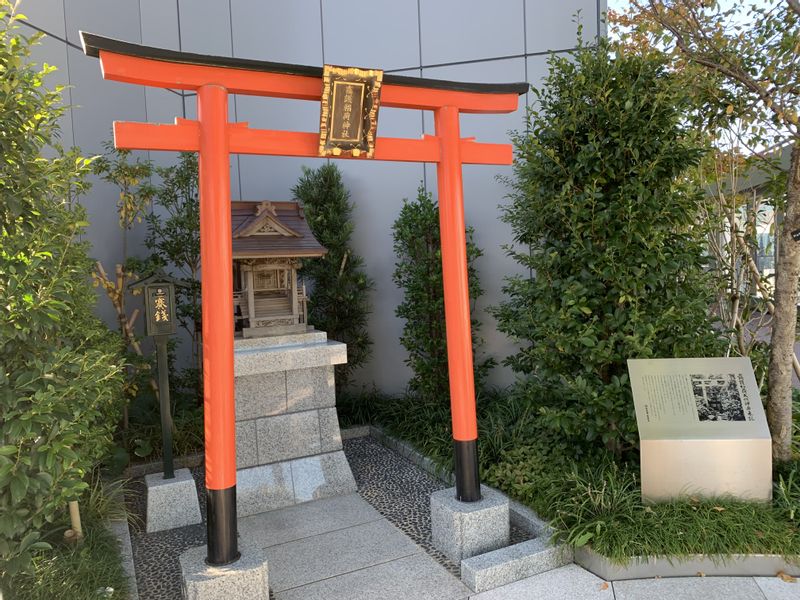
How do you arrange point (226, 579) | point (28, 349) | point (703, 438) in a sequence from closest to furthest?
point (28, 349) → point (226, 579) → point (703, 438)

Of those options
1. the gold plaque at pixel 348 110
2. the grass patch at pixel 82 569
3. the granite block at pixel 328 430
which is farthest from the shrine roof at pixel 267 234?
the grass patch at pixel 82 569

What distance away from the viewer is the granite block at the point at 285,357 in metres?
5.11

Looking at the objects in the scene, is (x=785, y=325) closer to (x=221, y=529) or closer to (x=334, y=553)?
(x=334, y=553)

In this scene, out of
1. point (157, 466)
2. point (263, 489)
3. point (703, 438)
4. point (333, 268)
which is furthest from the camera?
point (333, 268)

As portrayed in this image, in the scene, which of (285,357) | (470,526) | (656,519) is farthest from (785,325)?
(285,357)

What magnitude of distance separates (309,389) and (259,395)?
52cm

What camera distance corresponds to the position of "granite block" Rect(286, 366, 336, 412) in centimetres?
552

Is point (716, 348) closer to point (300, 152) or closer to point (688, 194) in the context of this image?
point (688, 194)

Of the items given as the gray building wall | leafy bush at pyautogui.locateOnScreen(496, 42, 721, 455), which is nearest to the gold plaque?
leafy bush at pyautogui.locateOnScreen(496, 42, 721, 455)

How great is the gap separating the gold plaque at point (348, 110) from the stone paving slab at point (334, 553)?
3.15 metres

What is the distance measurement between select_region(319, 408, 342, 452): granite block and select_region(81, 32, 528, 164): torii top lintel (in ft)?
9.33

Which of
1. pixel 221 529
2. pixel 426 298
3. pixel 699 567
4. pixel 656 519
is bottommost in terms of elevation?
pixel 699 567

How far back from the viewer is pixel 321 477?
552cm

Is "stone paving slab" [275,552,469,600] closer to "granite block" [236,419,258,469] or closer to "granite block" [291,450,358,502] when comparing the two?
"granite block" [291,450,358,502]
